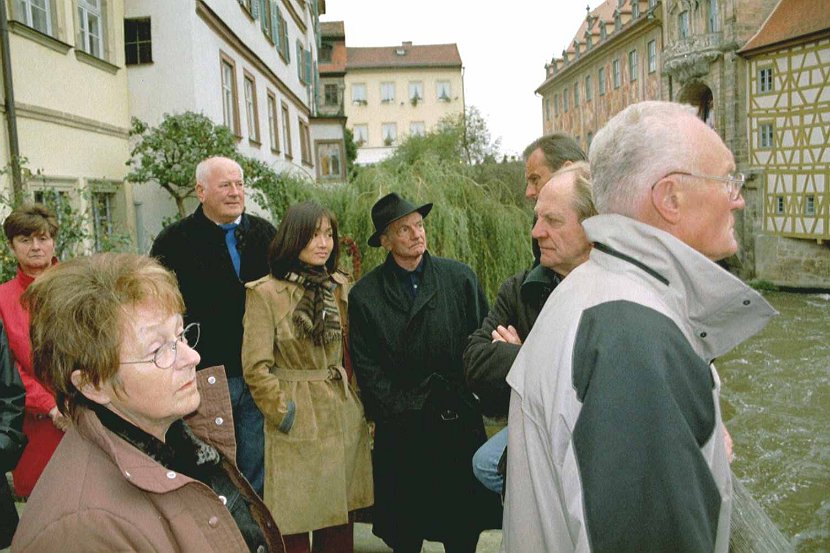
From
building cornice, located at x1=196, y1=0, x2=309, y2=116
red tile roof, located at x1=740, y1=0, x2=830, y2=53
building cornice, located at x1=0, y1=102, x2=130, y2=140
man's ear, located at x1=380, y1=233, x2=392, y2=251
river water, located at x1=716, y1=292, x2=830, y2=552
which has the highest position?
red tile roof, located at x1=740, y1=0, x2=830, y2=53

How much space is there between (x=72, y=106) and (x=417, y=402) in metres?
7.63

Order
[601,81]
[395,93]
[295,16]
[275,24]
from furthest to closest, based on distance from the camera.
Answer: [395,93], [601,81], [295,16], [275,24]

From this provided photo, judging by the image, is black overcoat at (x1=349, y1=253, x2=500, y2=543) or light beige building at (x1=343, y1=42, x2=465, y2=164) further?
light beige building at (x1=343, y1=42, x2=465, y2=164)

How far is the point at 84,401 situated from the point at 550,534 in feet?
3.51

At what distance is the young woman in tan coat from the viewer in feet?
10.4

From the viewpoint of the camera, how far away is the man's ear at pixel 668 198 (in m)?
1.48

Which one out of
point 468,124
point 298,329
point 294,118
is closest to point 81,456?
point 298,329

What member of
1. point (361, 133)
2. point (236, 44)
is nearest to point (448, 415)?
point (236, 44)

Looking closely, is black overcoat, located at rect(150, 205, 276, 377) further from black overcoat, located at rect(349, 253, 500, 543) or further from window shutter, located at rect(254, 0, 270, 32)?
window shutter, located at rect(254, 0, 270, 32)

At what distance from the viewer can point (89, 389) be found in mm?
1504

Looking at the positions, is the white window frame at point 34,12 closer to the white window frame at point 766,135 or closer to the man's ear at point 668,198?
the man's ear at point 668,198

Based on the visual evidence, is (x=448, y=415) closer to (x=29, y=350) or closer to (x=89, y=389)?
(x=89, y=389)

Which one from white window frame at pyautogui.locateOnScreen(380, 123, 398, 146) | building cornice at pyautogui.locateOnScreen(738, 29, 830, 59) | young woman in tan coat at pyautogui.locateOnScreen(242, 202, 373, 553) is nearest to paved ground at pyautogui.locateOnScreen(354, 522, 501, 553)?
young woman in tan coat at pyautogui.locateOnScreen(242, 202, 373, 553)

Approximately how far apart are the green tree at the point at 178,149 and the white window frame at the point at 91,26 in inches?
52.7
